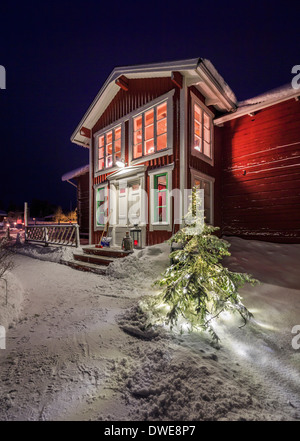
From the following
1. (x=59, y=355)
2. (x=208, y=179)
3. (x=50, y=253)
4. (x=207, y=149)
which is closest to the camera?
(x=59, y=355)

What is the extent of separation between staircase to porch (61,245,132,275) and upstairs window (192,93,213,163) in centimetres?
454

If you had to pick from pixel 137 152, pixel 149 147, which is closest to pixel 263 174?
pixel 149 147

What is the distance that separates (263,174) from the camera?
300 inches

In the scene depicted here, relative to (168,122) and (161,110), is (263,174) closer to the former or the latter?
(168,122)

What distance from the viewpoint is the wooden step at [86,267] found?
614cm

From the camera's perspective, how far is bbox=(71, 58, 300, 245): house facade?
6.88 metres

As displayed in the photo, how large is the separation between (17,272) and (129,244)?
3.91 m

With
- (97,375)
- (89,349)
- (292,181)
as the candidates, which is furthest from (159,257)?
(292,181)

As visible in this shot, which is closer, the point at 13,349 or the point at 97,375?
the point at 97,375

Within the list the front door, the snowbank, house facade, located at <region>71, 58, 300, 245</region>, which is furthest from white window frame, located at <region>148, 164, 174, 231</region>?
the snowbank

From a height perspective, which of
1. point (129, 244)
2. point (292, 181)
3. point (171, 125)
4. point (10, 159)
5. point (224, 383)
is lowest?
point (224, 383)

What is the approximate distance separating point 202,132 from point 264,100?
2.36 m
